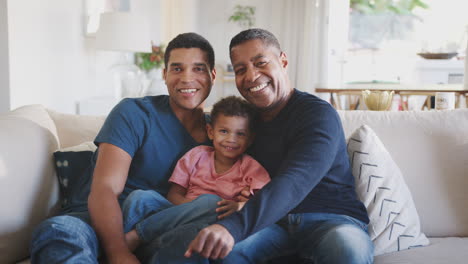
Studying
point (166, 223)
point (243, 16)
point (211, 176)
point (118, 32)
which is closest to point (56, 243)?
point (166, 223)

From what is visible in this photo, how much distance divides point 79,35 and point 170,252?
278 centimetres

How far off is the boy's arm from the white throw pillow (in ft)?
2.03

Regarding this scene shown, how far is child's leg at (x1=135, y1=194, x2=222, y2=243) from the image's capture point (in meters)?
1.41

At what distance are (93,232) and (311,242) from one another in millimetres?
662

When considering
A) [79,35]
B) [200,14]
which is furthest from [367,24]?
[79,35]

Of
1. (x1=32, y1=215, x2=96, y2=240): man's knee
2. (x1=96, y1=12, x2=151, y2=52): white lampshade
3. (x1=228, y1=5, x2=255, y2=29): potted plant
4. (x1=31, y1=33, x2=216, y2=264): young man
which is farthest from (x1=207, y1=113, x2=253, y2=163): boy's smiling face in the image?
(x1=228, y1=5, x2=255, y2=29): potted plant

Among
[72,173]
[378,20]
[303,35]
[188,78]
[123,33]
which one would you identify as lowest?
[72,173]

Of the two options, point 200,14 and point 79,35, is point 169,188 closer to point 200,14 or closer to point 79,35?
point 79,35

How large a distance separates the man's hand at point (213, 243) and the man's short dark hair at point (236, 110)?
634 mm

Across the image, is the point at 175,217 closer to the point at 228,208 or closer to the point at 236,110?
the point at 228,208

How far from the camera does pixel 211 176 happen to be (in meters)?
1.67

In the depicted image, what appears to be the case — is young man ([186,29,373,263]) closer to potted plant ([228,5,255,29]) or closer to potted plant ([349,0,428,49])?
potted plant ([228,5,255,29])

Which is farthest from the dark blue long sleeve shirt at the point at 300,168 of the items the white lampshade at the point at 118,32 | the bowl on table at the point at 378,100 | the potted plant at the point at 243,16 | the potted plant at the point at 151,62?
the potted plant at the point at 243,16

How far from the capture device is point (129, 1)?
4582mm
